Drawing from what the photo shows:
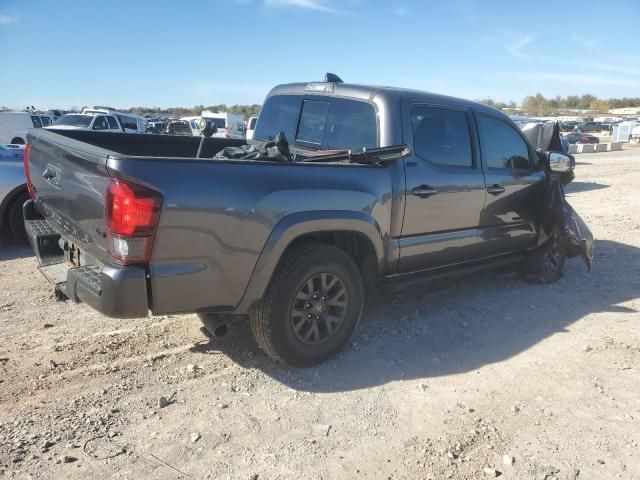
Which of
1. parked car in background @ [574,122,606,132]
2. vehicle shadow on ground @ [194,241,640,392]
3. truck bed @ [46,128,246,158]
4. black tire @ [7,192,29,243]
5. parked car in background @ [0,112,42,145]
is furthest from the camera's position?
parked car in background @ [574,122,606,132]

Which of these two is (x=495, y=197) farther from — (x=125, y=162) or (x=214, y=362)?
(x=125, y=162)

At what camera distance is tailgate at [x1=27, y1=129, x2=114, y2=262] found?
9.48 feet

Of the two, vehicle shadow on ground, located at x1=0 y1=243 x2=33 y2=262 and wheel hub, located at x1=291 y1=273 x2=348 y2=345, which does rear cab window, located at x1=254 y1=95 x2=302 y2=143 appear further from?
vehicle shadow on ground, located at x1=0 y1=243 x2=33 y2=262

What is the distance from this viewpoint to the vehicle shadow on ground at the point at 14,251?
6301 millimetres

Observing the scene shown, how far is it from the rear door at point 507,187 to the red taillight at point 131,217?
3.13 metres

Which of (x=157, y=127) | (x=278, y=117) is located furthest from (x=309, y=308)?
(x=157, y=127)

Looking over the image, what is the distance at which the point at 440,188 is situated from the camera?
168 inches

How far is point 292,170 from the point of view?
329cm

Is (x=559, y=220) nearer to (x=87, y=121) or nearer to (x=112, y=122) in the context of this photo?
(x=87, y=121)

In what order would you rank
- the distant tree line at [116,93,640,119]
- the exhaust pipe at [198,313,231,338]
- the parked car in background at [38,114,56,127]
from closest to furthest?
the exhaust pipe at [198,313,231,338] → the parked car in background at [38,114,56,127] → the distant tree line at [116,93,640,119]

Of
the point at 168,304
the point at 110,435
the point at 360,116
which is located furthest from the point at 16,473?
the point at 360,116

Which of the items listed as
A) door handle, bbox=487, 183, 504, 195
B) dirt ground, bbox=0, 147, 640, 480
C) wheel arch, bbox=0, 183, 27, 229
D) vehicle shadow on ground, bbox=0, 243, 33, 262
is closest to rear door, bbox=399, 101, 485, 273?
door handle, bbox=487, 183, 504, 195

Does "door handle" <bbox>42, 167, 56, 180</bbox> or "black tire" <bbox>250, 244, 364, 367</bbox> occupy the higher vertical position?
"door handle" <bbox>42, 167, 56, 180</bbox>

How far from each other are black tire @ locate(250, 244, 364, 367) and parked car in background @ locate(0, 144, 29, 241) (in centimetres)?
450
